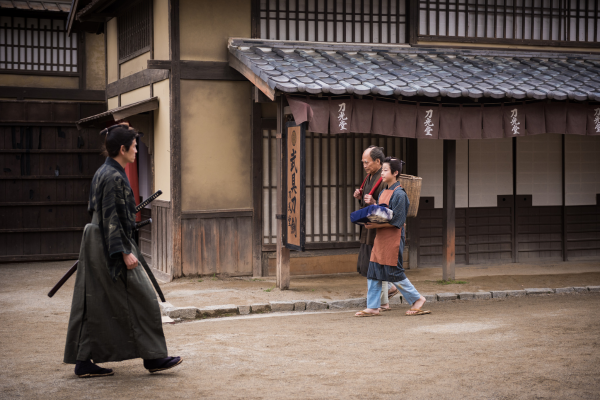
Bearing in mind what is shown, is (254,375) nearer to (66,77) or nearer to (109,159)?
(109,159)

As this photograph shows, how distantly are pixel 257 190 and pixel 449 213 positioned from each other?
307 centimetres

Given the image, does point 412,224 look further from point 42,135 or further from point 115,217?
point 42,135

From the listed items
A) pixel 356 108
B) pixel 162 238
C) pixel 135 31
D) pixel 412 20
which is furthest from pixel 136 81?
pixel 412 20

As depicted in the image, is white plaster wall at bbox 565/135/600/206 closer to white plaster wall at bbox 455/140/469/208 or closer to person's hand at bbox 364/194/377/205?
white plaster wall at bbox 455/140/469/208

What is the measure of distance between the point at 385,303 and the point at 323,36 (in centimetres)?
489

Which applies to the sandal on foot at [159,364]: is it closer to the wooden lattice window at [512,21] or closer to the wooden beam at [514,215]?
the wooden lattice window at [512,21]

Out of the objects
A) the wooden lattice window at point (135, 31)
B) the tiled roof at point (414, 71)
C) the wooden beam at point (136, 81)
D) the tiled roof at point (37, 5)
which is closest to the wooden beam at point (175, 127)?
the wooden beam at point (136, 81)

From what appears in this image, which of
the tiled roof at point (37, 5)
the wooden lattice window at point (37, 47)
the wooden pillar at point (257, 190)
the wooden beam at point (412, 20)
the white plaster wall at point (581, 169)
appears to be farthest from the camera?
the wooden lattice window at point (37, 47)

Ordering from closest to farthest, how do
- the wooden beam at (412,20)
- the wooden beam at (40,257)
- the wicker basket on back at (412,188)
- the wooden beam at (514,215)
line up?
the wicker basket on back at (412,188) < the wooden beam at (412,20) < the wooden beam at (514,215) < the wooden beam at (40,257)

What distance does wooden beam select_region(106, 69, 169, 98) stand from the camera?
11008mm

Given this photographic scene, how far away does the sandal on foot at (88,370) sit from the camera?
547cm

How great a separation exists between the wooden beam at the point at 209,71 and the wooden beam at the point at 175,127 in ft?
0.44

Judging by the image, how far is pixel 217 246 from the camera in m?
10.9

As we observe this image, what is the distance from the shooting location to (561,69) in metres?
11.4
